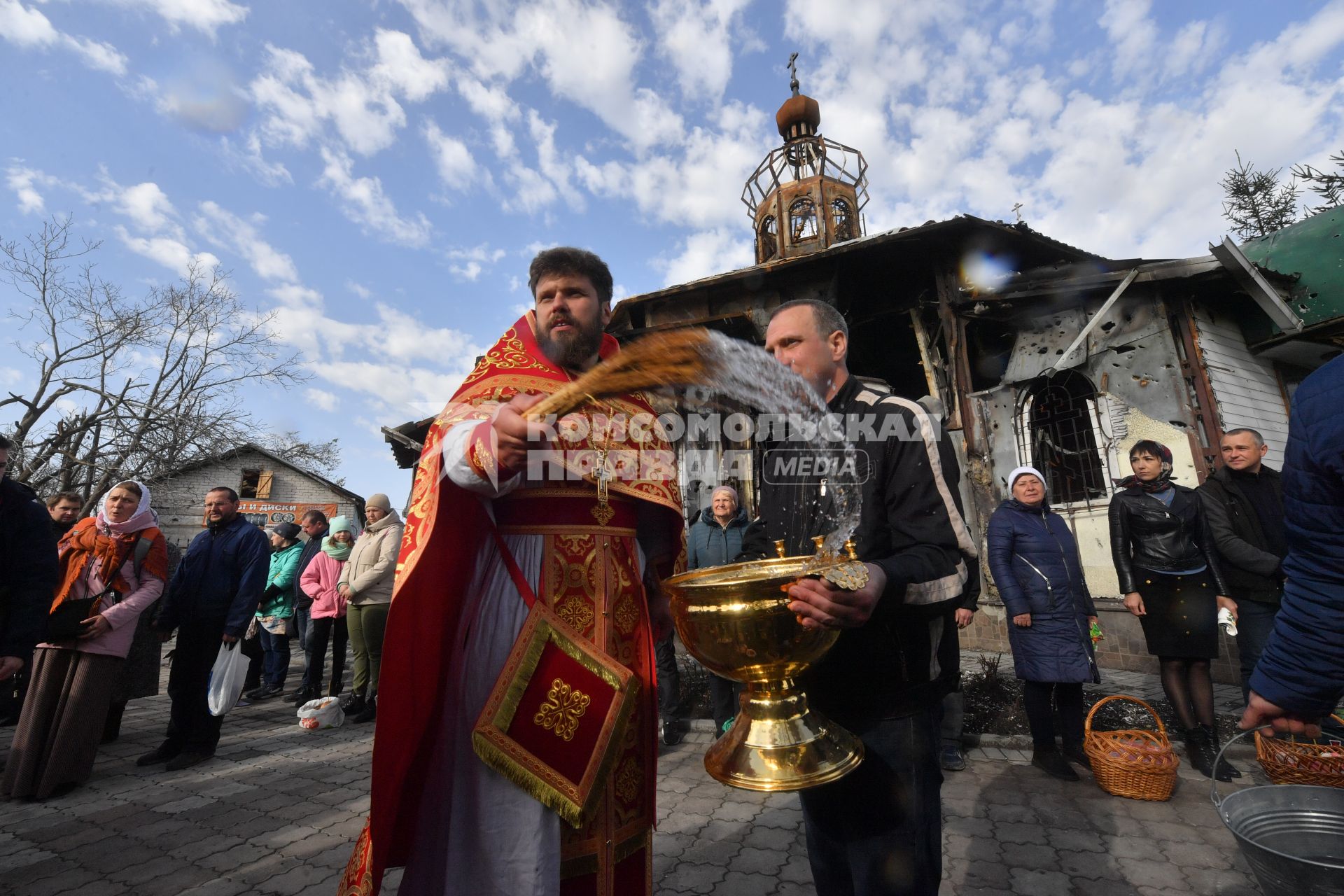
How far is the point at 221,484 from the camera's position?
31828mm

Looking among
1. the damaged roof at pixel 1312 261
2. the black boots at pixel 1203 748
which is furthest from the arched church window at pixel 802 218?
the black boots at pixel 1203 748

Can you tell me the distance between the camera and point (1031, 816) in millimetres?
3623

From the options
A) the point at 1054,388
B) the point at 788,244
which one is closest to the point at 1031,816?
the point at 1054,388

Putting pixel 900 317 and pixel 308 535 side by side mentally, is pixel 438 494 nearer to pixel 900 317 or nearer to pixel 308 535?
pixel 308 535

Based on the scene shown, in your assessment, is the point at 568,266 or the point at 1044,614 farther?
the point at 1044,614

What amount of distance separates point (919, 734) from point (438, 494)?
58.5 inches

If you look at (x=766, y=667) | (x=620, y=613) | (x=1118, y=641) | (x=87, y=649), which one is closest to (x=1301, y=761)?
(x=766, y=667)

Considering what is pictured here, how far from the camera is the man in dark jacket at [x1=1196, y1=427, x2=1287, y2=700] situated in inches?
175

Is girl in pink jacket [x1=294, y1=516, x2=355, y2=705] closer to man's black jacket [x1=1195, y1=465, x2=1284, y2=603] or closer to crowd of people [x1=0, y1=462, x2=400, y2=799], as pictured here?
crowd of people [x1=0, y1=462, x2=400, y2=799]

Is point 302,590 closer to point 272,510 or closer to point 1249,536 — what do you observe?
point 1249,536

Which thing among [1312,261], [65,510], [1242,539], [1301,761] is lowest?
[1301,761]

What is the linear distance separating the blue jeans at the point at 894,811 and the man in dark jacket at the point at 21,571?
4.31m

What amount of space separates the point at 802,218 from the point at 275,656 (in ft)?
43.7

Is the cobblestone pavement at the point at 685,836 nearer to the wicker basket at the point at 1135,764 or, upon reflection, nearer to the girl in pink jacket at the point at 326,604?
the wicker basket at the point at 1135,764
